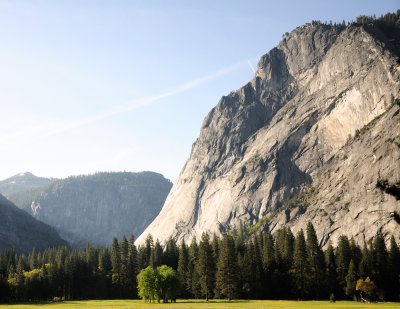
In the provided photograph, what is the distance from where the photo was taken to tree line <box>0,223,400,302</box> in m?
111

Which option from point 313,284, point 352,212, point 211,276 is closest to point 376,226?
point 352,212

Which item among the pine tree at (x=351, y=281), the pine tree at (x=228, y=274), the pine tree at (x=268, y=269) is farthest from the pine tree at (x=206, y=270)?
the pine tree at (x=351, y=281)

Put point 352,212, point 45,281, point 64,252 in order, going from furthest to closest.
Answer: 1. point 352,212
2. point 64,252
3. point 45,281

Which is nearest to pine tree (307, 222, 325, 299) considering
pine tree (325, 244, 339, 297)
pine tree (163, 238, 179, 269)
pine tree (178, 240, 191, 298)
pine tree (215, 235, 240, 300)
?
pine tree (325, 244, 339, 297)

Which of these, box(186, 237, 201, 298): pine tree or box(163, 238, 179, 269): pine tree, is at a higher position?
box(163, 238, 179, 269): pine tree

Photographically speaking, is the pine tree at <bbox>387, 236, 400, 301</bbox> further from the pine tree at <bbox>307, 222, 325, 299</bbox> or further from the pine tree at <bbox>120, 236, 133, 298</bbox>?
the pine tree at <bbox>120, 236, 133, 298</bbox>

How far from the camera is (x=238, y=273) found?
11562 cm

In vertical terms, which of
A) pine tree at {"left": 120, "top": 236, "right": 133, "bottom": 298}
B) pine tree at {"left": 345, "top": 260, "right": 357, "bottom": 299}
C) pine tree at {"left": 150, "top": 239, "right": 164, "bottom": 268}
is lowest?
pine tree at {"left": 345, "top": 260, "right": 357, "bottom": 299}

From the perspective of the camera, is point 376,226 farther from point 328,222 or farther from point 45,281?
point 45,281

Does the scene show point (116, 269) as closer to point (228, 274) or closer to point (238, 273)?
point (228, 274)

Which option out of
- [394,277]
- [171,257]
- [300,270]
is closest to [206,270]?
[300,270]

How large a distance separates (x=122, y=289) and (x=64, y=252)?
25.2 metres

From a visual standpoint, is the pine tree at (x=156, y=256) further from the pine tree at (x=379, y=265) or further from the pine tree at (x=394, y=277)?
the pine tree at (x=394, y=277)

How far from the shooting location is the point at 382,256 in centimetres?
11525
